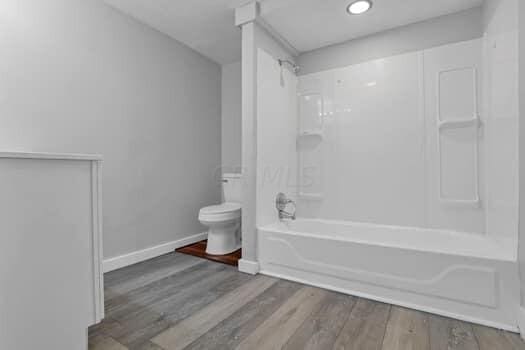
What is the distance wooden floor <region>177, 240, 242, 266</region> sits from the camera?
2285 millimetres

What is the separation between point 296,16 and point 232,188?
1779 mm

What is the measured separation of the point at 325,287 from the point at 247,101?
1582 millimetres

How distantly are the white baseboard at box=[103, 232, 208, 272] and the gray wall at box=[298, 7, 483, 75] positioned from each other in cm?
226

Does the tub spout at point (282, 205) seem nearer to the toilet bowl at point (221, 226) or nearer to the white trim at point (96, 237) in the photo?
the toilet bowl at point (221, 226)

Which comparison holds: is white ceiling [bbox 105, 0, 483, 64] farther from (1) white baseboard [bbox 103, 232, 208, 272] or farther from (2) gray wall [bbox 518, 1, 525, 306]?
(1) white baseboard [bbox 103, 232, 208, 272]

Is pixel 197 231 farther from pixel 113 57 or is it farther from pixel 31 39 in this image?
pixel 31 39

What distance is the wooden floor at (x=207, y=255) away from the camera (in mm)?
2285

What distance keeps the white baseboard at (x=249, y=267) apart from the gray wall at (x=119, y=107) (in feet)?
3.18

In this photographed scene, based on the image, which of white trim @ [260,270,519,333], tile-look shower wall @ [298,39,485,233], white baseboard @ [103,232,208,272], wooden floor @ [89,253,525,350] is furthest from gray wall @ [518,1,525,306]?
white baseboard @ [103,232,208,272]

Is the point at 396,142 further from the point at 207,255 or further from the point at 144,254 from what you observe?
the point at 144,254

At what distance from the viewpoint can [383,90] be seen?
7.63 ft

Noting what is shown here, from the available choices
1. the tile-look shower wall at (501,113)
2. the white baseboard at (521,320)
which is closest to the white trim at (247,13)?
the tile-look shower wall at (501,113)

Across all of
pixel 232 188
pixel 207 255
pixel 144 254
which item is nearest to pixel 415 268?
pixel 207 255

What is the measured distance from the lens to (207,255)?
2.45 metres
